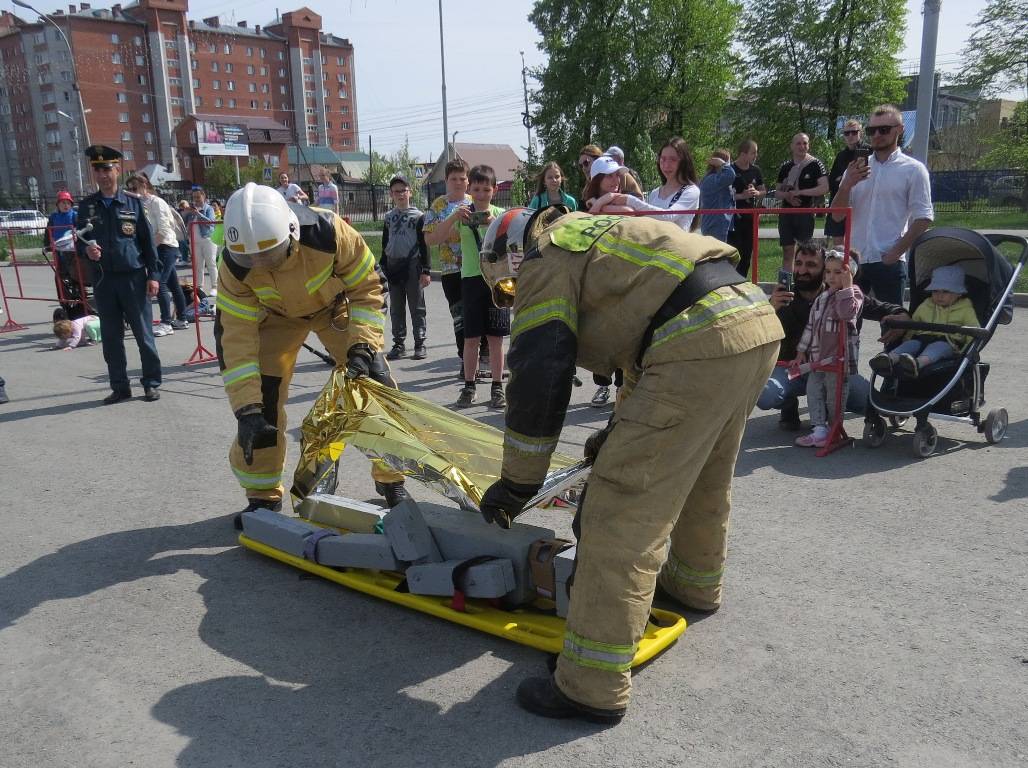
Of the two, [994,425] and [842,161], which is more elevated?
[842,161]

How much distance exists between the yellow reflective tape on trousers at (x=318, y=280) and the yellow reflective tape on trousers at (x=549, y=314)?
2.12 m

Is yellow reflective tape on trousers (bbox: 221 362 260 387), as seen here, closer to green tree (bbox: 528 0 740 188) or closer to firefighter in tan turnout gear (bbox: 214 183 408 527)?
firefighter in tan turnout gear (bbox: 214 183 408 527)

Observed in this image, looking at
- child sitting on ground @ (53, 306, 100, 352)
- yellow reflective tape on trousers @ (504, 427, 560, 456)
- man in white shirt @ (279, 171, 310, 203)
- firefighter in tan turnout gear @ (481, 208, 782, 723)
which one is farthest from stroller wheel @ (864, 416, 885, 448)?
man in white shirt @ (279, 171, 310, 203)

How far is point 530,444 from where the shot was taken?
2.89 metres

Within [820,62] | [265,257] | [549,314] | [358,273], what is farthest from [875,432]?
[820,62]

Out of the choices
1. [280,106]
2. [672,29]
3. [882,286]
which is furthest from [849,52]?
[280,106]

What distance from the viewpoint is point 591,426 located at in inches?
258

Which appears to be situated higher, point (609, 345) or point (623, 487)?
point (609, 345)

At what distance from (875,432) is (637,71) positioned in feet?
120

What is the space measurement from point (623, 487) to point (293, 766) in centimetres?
142

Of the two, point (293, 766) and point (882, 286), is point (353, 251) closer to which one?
point (293, 766)

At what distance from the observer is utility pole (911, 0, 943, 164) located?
10.8m

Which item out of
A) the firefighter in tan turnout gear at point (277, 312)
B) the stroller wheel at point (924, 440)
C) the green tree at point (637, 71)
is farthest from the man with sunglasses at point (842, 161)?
the green tree at point (637, 71)

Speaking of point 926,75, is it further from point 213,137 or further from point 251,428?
point 213,137
